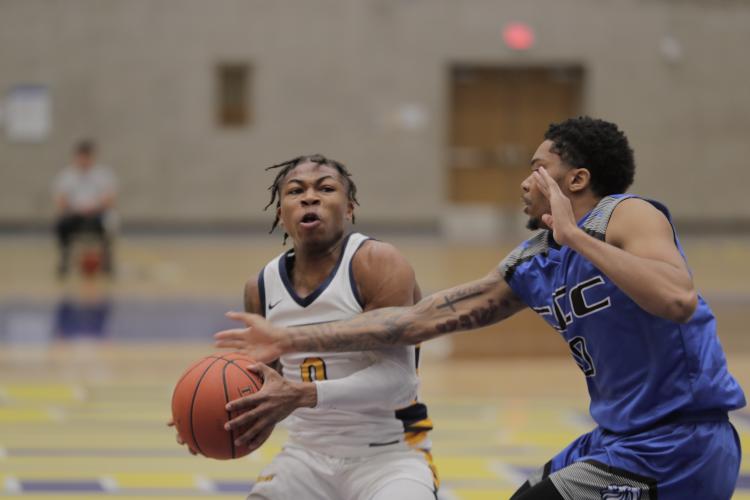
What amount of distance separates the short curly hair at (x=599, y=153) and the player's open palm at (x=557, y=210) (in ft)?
0.37

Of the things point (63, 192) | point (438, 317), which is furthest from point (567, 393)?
point (63, 192)

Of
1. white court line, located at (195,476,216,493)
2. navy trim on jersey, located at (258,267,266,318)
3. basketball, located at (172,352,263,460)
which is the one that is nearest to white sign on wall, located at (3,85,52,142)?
white court line, located at (195,476,216,493)

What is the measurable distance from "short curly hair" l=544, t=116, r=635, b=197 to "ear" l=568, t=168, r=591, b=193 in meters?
0.02

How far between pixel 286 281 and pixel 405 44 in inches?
794

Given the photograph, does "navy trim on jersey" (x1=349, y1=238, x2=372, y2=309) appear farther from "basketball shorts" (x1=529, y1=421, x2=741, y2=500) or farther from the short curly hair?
"basketball shorts" (x1=529, y1=421, x2=741, y2=500)

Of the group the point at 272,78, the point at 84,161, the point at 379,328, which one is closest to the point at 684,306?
the point at 379,328

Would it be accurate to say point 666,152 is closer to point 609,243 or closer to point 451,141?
point 451,141

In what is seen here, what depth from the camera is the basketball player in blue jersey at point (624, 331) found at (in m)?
3.56

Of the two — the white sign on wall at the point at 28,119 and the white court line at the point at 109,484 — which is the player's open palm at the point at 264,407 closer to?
the white court line at the point at 109,484

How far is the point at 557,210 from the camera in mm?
3689

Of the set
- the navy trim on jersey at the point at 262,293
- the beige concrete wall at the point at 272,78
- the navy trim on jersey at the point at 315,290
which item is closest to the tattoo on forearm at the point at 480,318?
the navy trim on jersey at the point at 315,290

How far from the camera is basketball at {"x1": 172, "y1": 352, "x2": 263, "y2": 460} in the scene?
4.07 m

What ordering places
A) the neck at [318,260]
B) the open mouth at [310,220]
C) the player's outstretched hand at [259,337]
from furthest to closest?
the neck at [318,260], the open mouth at [310,220], the player's outstretched hand at [259,337]

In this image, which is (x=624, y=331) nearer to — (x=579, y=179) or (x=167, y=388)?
(x=579, y=179)
